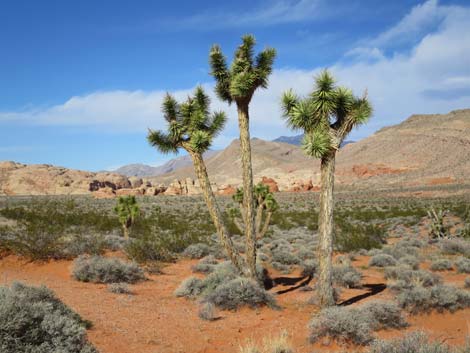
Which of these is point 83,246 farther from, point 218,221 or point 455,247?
point 455,247

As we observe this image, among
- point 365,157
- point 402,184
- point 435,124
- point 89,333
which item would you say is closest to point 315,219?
point 89,333

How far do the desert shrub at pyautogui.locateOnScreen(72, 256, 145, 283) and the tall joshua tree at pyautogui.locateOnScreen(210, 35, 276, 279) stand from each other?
420 centimetres

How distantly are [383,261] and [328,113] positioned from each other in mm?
9052

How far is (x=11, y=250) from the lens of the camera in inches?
541

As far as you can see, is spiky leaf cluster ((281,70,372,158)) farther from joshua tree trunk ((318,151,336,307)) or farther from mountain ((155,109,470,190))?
mountain ((155,109,470,190))

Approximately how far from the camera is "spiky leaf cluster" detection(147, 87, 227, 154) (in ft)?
35.1

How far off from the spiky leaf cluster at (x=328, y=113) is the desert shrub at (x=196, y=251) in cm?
986

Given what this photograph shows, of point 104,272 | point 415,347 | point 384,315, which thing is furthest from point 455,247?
point 104,272

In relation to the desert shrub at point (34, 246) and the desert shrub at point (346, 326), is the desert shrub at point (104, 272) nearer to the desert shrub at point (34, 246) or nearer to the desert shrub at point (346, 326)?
the desert shrub at point (34, 246)

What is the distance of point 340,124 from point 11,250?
1222 cm

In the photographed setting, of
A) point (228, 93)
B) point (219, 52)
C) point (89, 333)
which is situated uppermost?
point (219, 52)

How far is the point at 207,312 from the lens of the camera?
28.1 feet

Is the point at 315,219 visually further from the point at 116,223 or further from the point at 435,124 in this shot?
the point at 435,124

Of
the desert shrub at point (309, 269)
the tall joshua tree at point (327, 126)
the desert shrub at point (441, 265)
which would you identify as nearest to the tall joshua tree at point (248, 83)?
the tall joshua tree at point (327, 126)
